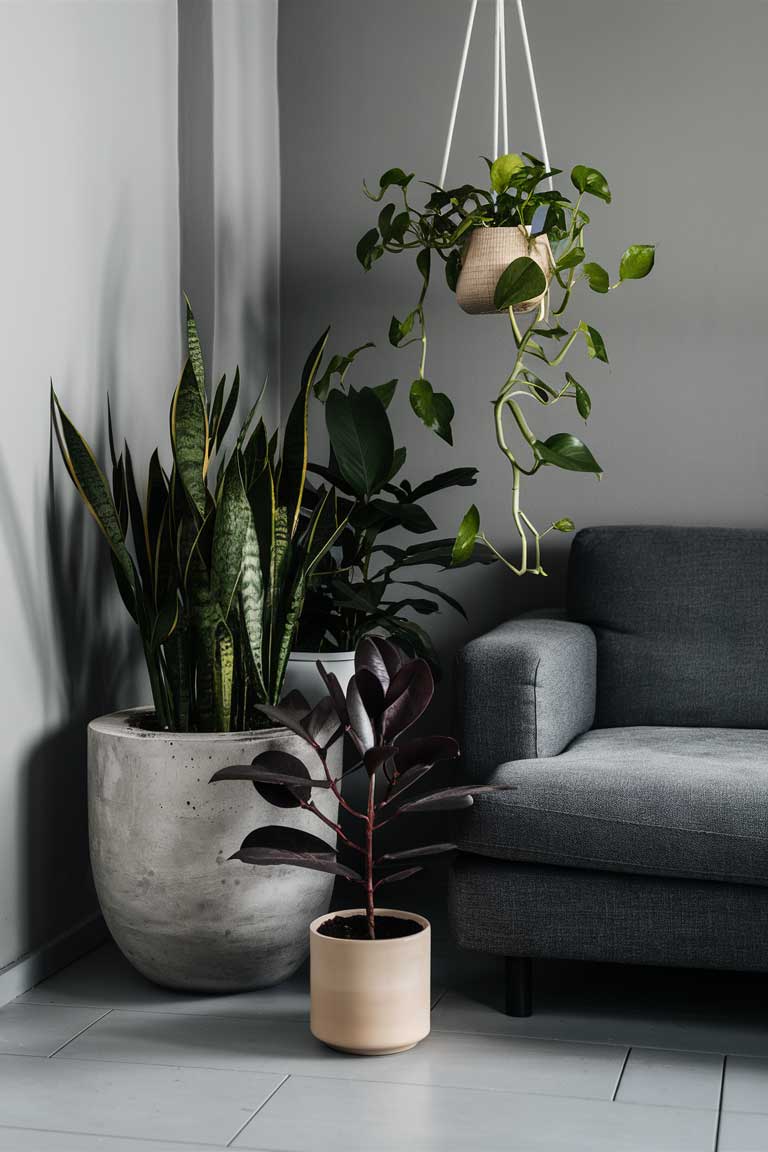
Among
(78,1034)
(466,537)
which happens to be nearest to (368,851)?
(78,1034)

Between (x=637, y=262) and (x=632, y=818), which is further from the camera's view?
(x=637, y=262)

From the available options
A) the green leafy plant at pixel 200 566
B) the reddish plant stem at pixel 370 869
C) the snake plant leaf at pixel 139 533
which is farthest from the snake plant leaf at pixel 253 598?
the reddish plant stem at pixel 370 869

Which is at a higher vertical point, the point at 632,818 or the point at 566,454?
the point at 566,454

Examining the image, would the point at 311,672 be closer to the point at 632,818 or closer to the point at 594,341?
the point at 632,818

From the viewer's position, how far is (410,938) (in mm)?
2045

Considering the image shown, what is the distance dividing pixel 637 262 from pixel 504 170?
336mm

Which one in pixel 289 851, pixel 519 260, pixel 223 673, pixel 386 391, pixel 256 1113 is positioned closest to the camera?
pixel 256 1113

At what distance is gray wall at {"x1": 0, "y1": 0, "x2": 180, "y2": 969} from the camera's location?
2316 millimetres

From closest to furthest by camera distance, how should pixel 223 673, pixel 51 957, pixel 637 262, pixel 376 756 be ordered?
pixel 376 756 → pixel 223 673 → pixel 51 957 → pixel 637 262

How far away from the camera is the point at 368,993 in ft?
6.61

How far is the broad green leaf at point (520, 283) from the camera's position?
8.30 feet

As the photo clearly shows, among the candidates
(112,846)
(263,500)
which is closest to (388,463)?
(263,500)

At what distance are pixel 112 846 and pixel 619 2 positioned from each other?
2.31m

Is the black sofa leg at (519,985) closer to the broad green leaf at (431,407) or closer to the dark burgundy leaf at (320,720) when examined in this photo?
the dark burgundy leaf at (320,720)
